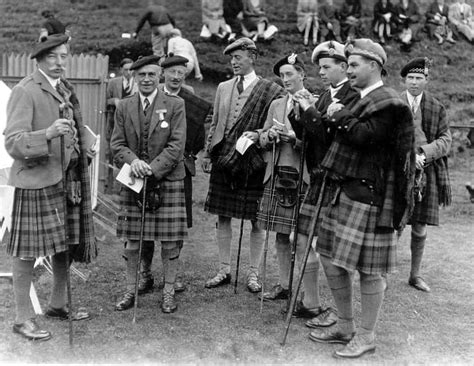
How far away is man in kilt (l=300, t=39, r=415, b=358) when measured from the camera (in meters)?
4.18

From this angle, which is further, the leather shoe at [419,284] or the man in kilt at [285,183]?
the leather shoe at [419,284]

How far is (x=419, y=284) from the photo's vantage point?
20.4ft

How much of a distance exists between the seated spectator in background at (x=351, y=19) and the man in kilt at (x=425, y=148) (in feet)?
38.9

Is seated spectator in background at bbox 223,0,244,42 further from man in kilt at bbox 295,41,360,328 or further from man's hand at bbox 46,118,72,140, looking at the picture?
man's hand at bbox 46,118,72,140

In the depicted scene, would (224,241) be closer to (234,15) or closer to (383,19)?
(234,15)

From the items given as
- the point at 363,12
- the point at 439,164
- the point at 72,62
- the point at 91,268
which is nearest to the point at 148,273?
the point at 91,268

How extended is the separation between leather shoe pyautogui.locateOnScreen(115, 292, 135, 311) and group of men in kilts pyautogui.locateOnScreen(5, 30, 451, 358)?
13 millimetres

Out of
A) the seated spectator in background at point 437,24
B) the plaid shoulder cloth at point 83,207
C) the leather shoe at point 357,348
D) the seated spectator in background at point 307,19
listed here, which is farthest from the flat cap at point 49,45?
the seated spectator in background at point 437,24

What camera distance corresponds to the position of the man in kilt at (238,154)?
579cm

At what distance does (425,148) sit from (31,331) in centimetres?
375

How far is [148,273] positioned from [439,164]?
3037 mm

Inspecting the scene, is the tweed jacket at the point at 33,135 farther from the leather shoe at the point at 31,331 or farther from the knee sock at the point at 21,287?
the leather shoe at the point at 31,331

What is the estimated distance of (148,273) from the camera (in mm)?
5805

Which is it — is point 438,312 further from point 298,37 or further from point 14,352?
point 298,37
